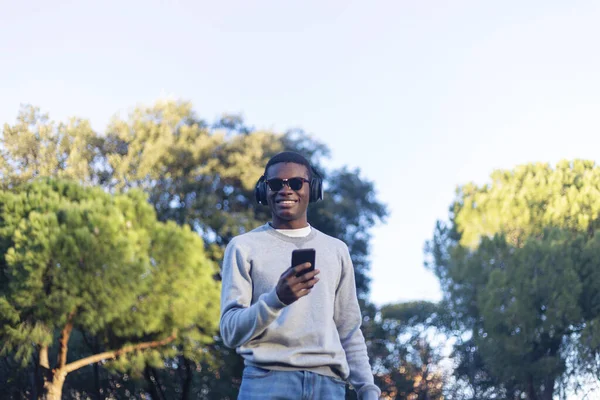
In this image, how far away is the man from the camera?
3.93m

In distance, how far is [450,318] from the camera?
3850cm

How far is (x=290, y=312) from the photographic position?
4.01 meters

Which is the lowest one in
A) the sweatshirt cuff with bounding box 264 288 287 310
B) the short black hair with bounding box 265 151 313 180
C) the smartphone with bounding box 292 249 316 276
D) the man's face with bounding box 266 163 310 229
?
the sweatshirt cuff with bounding box 264 288 287 310

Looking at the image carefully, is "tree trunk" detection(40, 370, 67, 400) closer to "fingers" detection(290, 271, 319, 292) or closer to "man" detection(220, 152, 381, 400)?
"man" detection(220, 152, 381, 400)

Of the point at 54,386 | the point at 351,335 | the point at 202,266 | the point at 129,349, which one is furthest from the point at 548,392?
the point at 351,335

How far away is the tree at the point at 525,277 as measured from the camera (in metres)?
32.3

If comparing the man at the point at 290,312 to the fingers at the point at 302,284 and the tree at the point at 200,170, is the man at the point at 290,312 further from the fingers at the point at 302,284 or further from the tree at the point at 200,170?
the tree at the point at 200,170

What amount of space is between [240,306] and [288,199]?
54 centimetres

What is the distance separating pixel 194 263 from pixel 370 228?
1569cm

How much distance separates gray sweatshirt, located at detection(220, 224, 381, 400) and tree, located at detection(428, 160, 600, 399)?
94.5ft

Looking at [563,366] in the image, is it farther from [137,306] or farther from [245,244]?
[245,244]

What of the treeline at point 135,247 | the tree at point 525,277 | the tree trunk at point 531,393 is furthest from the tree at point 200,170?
the tree trunk at point 531,393

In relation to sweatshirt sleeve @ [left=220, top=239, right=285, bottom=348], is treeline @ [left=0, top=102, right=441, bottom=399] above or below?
above

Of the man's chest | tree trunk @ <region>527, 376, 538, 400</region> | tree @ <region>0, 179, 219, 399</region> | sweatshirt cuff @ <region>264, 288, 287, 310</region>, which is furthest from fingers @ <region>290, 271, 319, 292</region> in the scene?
tree trunk @ <region>527, 376, 538, 400</region>
